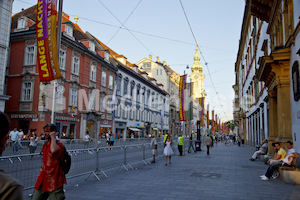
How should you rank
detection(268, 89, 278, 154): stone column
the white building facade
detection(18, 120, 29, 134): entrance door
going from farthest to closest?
the white building facade, detection(18, 120, 29, 134): entrance door, detection(268, 89, 278, 154): stone column

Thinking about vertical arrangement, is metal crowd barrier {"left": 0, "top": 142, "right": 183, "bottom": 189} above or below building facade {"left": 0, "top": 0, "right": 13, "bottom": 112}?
below

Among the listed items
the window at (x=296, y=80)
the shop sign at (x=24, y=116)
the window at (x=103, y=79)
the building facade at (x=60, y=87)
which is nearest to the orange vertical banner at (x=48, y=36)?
the window at (x=296, y=80)

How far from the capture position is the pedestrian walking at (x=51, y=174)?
13.6 feet

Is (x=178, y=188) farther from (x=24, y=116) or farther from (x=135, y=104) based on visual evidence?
(x=135, y=104)

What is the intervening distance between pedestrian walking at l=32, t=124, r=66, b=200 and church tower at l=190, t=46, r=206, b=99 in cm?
9720

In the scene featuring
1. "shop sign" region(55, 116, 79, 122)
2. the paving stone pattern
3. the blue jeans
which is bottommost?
the paving stone pattern

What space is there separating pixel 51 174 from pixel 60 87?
81.9 ft

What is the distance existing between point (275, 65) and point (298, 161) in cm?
461

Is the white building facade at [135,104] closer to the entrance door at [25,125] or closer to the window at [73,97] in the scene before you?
the window at [73,97]

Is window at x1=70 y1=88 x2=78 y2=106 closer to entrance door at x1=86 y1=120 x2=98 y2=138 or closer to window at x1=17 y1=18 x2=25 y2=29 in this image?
entrance door at x1=86 y1=120 x2=98 y2=138

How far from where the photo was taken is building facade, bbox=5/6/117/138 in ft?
85.5

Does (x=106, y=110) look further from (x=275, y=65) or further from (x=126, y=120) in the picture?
(x=275, y=65)

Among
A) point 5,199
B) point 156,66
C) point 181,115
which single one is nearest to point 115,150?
point 5,199

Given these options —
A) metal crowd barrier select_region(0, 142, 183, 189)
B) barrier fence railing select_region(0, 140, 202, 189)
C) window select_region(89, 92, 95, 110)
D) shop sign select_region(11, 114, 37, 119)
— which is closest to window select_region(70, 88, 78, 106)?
window select_region(89, 92, 95, 110)
